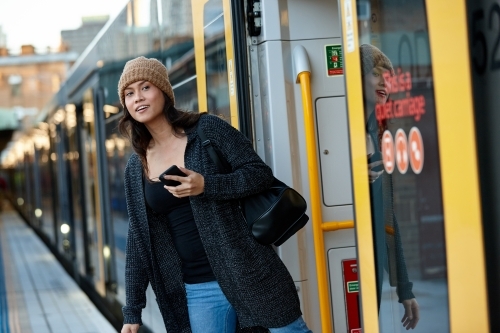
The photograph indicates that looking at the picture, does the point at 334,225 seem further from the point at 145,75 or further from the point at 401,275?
the point at 401,275

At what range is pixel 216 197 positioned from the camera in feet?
8.03

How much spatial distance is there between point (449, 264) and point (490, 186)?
0.21 meters

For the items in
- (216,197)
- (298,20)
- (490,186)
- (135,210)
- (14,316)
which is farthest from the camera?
(14,316)

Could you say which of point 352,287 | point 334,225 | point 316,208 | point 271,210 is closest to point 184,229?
point 271,210

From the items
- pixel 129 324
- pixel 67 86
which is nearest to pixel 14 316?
pixel 67 86

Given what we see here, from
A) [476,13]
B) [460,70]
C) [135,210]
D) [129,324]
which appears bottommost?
[129,324]

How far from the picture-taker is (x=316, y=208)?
301cm

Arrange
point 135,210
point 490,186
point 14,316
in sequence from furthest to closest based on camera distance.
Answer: point 14,316
point 135,210
point 490,186

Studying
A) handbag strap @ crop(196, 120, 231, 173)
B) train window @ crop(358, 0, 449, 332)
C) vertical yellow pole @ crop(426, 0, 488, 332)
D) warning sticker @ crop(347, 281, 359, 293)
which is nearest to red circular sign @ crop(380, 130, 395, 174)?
train window @ crop(358, 0, 449, 332)

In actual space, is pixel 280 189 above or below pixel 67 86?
below

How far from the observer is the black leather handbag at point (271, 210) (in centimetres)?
247

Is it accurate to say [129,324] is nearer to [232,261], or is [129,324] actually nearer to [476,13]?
A: [232,261]

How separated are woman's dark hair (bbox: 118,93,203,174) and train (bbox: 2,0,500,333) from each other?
0.53 metres

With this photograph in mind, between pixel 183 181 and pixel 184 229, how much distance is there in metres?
0.27
